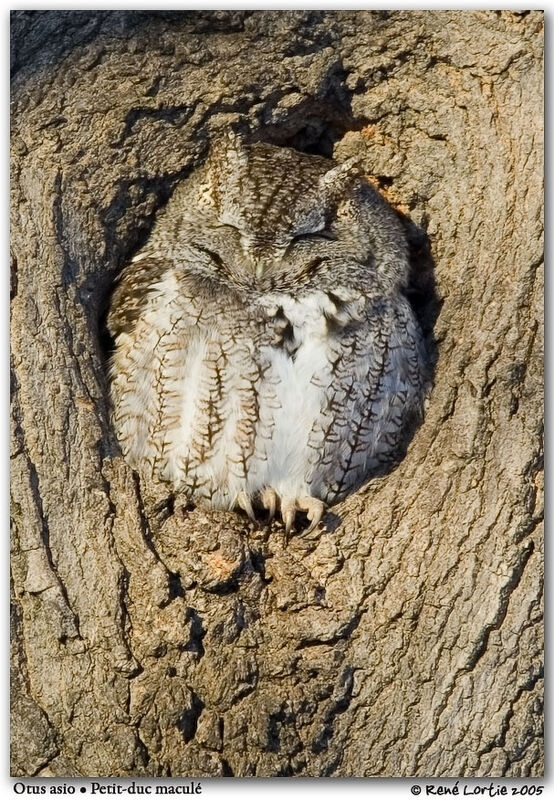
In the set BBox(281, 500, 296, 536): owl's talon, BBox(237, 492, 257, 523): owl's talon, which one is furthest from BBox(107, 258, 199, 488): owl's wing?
BBox(281, 500, 296, 536): owl's talon

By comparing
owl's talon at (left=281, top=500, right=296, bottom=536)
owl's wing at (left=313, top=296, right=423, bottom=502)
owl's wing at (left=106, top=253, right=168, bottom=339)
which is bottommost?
owl's talon at (left=281, top=500, right=296, bottom=536)

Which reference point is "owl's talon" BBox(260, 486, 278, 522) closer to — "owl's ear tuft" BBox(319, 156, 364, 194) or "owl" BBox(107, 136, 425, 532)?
"owl" BBox(107, 136, 425, 532)

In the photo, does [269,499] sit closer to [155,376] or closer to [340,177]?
[155,376]

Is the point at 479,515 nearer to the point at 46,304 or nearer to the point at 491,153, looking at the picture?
the point at 491,153

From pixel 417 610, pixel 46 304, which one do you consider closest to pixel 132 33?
pixel 46 304

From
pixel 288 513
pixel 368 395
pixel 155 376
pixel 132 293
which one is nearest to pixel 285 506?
pixel 288 513

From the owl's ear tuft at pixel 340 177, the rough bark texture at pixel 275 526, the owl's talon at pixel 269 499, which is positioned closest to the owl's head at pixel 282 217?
the owl's ear tuft at pixel 340 177

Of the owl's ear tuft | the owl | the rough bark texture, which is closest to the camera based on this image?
the rough bark texture

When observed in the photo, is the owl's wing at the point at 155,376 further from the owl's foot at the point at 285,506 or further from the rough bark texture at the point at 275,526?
the owl's foot at the point at 285,506
